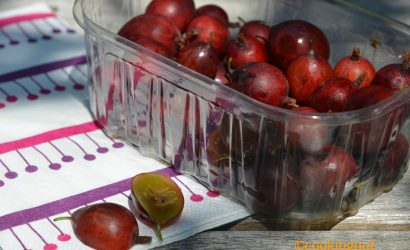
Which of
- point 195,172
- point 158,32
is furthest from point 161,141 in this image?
point 158,32

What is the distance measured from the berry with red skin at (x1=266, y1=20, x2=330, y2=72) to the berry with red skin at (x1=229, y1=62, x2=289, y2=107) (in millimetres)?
117

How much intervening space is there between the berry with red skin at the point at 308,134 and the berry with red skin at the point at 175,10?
431 mm

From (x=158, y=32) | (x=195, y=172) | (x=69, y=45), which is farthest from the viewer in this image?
(x=69, y=45)

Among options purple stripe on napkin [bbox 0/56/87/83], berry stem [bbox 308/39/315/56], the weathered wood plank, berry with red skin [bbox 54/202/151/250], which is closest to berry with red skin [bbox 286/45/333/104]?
berry stem [bbox 308/39/315/56]

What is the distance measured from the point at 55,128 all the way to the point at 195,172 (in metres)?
0.28

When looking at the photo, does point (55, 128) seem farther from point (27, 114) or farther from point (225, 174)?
point (225, 174)

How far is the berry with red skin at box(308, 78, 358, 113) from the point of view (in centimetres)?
102

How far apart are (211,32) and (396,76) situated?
32 centimetres

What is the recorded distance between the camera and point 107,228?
3.08ft

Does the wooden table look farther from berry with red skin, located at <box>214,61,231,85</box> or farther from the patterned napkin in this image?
berry with red skin, located at <box>214,61,231,85</box>

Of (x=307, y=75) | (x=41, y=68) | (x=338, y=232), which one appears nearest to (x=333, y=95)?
(x=307, y=75)

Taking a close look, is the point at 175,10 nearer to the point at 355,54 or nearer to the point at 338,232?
the point at 355,54

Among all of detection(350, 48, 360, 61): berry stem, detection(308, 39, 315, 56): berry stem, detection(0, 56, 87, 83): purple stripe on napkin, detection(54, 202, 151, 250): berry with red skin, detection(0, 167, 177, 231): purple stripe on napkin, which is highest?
detection(308, 39, 315, 56): berry stem

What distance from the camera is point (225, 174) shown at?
1.04 metres
